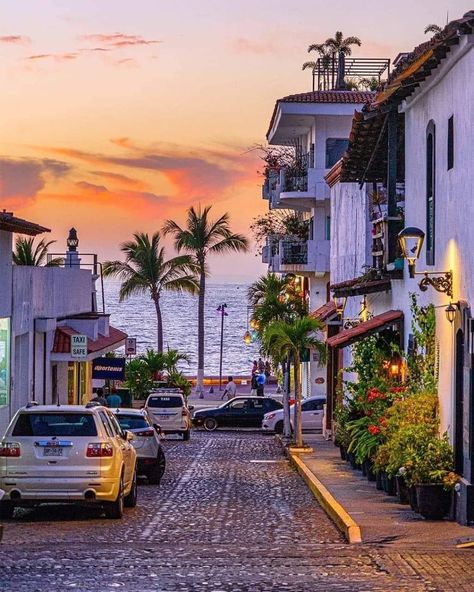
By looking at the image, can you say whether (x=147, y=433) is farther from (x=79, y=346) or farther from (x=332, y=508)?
(x=79, y=346)

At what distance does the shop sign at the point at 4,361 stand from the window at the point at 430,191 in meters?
13.6

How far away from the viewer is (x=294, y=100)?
55.5m

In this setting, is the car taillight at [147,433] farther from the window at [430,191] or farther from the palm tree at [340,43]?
the palm tree at [340,43]

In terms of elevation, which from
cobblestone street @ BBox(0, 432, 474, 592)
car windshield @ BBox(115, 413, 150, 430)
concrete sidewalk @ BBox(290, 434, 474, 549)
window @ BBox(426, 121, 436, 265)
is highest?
window @ BBox(426, 121, 436, 265)

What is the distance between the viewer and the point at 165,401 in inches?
1826

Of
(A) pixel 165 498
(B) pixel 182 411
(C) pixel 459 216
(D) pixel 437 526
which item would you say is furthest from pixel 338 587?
(B) pixel 182 411

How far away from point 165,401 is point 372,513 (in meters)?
26.9

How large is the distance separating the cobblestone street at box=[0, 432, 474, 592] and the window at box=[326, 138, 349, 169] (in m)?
31.6

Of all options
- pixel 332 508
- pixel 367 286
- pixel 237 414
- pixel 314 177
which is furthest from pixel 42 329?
pixel 314 177

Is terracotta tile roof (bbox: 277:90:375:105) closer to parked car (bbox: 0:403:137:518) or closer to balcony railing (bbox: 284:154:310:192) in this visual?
balcony railing (bbox: 284:154:310:192)

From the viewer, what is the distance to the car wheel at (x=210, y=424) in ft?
175

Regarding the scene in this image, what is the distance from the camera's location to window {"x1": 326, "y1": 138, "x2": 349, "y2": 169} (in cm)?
5588

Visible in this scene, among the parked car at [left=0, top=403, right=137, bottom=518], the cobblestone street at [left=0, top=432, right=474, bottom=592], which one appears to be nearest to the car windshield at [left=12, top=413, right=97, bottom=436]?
the parked car at [left=0, top=403, right=137, bottom=518]

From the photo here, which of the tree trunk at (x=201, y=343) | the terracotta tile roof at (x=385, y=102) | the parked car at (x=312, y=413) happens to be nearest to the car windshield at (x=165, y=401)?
the parked car at (x=312, y=413)
